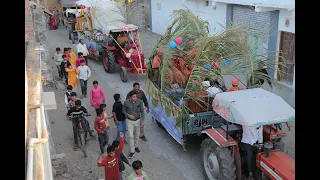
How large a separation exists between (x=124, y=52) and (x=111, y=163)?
8.09 m

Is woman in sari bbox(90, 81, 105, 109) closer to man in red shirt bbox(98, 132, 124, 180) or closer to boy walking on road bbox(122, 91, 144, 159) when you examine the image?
boy walking on road bbox(122, 91, 144, 159)

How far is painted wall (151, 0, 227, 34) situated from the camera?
1529cm

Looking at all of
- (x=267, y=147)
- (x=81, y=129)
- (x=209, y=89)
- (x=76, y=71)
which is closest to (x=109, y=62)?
(x=76, y=71)

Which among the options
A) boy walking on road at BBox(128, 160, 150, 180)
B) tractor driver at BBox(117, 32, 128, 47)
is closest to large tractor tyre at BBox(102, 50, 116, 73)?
tractor driver at BBox(117, 32, 128, 47)

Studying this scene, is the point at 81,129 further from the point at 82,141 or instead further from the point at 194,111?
the point at 194,111

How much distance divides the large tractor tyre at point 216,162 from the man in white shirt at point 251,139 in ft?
0.88

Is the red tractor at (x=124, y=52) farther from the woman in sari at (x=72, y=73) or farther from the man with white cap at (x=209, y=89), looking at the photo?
the man with white cap at (x=209, y=89)

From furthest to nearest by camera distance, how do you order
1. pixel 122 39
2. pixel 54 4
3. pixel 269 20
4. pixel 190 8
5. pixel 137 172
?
pixel 54 4 < pixel 190 8 < pixel 122 39 < pixel 269 20 < pixel 137 172

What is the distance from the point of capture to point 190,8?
17.8m

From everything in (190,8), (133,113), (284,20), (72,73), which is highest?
(190,8)

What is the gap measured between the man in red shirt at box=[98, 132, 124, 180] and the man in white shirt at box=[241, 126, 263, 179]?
2.01 m
